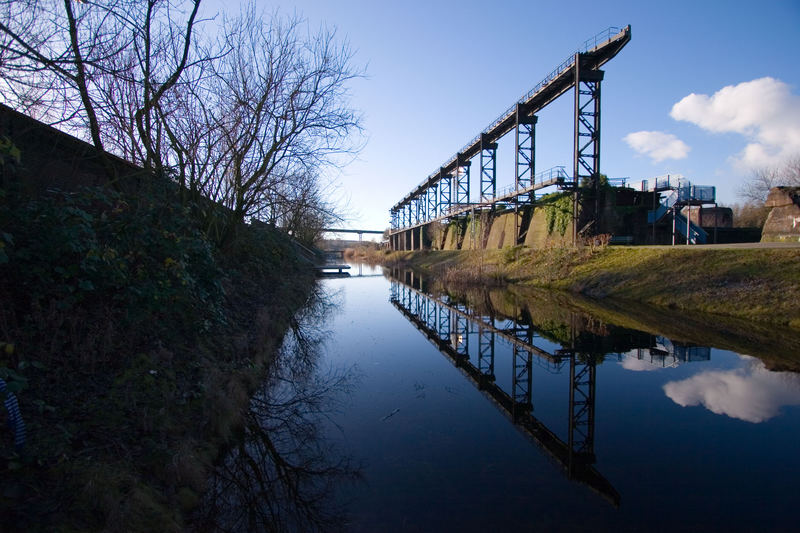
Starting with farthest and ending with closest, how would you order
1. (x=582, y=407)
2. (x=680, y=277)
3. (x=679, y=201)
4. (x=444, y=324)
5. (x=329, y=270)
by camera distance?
1. (x=329, y=270)
2. (x=679, y=201)
3. (x=680, y=277)
4. (x=444, y=324)
5. (x=582, y=407)

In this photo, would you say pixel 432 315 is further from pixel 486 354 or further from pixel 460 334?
pixel 486 354

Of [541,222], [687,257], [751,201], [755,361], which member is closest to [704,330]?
[755,361]

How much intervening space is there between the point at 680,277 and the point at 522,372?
33.0 feet

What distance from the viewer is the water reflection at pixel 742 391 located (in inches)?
222

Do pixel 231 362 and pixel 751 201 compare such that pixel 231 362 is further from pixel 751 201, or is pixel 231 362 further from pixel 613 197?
pixel 751 201

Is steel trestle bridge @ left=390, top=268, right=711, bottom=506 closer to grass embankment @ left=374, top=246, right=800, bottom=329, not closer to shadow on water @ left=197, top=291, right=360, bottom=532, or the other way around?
shadow on water @ left=197, top=291, right=360, bottom=532

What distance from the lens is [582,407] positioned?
5898 mm

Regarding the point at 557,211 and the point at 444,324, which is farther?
the point at 557,211

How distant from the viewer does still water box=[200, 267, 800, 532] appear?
3.52m

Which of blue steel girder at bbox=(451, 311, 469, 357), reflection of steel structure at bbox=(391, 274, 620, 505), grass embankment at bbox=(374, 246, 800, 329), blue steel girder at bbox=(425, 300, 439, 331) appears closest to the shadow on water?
reflection of steel structure at bbox=(391, 274, 620, 505)

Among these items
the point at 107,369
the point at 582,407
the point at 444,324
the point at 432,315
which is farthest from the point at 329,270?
the point at 107,369

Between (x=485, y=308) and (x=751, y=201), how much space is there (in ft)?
168

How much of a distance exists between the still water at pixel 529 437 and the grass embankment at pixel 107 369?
61cm

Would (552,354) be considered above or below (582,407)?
above
